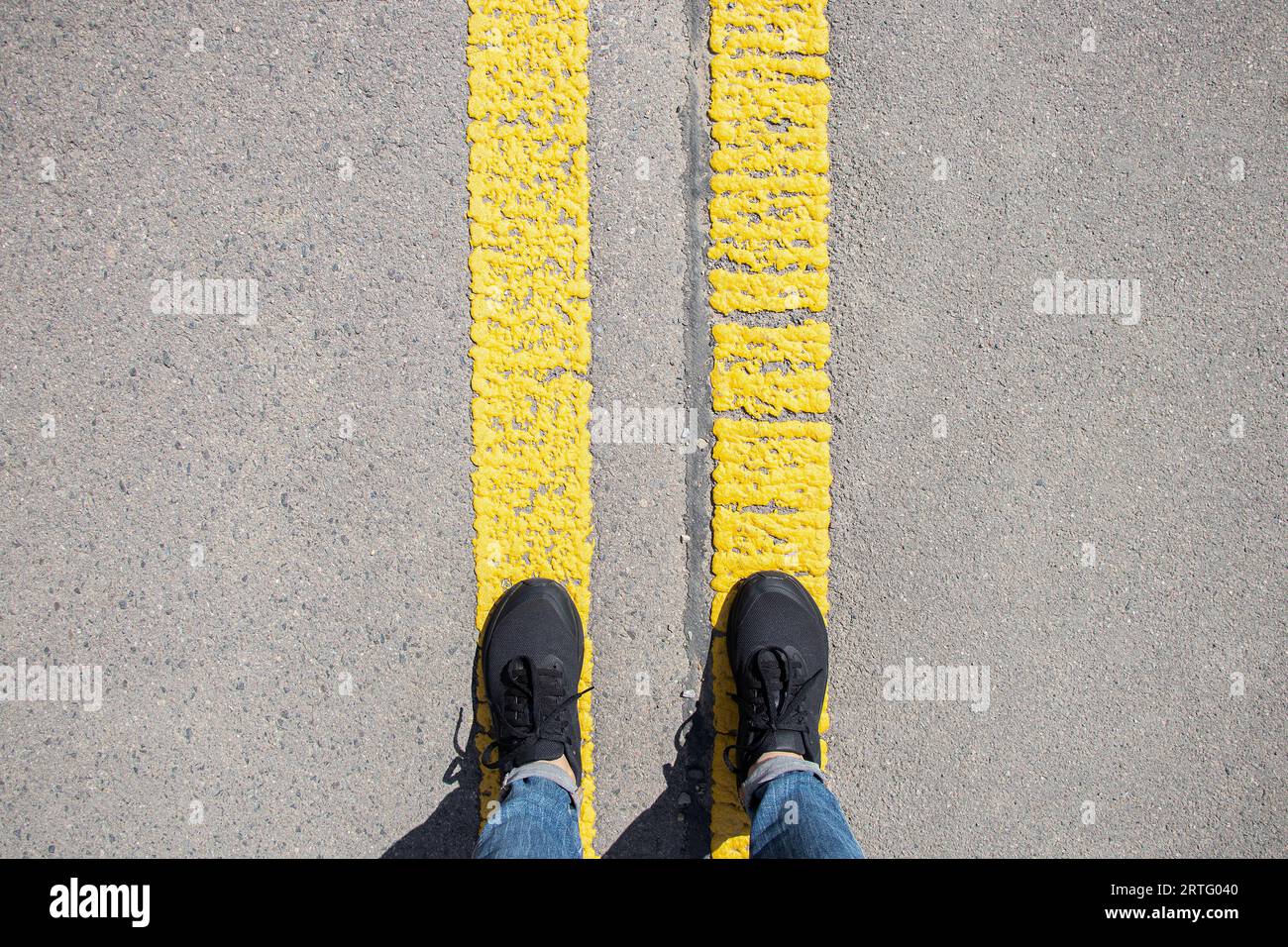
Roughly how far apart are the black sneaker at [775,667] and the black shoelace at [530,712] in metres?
0.55

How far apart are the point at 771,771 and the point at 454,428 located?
144 centimetres

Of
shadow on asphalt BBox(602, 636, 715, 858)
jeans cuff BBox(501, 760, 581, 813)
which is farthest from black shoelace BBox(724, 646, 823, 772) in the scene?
jeans cuff BBox(501, 760, 581, 813)

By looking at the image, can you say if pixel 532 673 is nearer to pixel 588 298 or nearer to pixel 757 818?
pixel 757 818

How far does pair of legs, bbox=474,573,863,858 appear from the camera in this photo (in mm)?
2369

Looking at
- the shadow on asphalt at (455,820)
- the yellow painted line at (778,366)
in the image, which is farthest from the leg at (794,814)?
the yellow painted line at (778,366)

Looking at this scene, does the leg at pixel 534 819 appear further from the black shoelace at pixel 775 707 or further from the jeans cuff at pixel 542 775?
the black shoelace at pixel 775 707

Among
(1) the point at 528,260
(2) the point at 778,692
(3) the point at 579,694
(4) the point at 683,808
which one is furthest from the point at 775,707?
(1) the point at 528,260

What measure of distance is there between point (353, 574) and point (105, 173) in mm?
1523

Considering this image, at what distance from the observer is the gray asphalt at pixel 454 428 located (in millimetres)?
2520

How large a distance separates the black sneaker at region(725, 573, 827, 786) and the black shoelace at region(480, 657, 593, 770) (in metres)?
0.55

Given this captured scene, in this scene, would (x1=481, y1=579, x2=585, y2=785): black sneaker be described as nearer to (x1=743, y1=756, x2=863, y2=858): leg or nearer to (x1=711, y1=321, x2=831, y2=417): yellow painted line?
(x1=743, y1=756, x2=863, y2=858): leg

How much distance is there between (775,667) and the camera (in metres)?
2.44

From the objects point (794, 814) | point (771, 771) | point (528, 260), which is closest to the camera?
point (794, 814)

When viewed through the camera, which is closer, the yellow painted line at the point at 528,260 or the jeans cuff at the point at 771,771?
the jeans cuff at the point at 771,771
